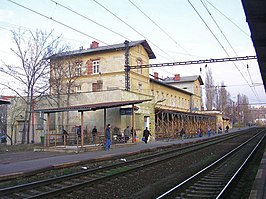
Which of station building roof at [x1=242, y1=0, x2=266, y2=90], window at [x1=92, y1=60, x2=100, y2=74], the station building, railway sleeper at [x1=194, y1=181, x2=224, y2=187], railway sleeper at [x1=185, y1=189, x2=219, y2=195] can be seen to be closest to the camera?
station building roof at [x1=242, y1=0, x2=266, y2=90]

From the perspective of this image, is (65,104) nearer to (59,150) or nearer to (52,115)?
(52,115)

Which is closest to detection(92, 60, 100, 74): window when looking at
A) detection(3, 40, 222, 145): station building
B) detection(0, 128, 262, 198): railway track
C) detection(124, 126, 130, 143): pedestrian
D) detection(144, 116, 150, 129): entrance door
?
detection(3, 40, 222, 145): station building

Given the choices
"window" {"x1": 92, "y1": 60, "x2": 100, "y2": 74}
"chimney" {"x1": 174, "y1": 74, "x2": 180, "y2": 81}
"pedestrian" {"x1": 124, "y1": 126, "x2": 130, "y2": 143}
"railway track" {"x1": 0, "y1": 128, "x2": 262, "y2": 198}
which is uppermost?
"chimney" {"x1": 174, "y1": 74, "x2": 180, "y2": 81}

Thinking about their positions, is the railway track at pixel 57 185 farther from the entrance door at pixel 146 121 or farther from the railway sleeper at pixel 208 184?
the entrance door at pixel 146 121

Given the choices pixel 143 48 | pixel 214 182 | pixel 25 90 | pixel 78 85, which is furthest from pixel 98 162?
pixel 143 48

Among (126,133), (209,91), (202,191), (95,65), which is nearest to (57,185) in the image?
(202,191)

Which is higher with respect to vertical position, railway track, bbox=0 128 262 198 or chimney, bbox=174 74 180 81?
chimney, bbox=174 74 180 81

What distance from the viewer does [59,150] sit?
69.6 ft

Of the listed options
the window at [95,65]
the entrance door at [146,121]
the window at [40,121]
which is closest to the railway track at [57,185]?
the entrance door at [146,121]

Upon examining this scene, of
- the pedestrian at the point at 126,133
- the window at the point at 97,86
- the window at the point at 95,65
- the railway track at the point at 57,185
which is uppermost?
the window at the point at 95,65

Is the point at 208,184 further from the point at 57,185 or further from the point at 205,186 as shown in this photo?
the point at 57,185

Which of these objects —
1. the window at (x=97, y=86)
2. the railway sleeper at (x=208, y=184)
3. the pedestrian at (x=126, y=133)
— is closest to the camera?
the railway sleeper at (x=208, y=184)

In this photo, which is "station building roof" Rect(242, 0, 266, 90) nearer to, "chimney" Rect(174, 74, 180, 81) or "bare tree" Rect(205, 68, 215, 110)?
"chimney" Rect(174, 74, 180, 81)

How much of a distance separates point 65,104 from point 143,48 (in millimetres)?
14185
